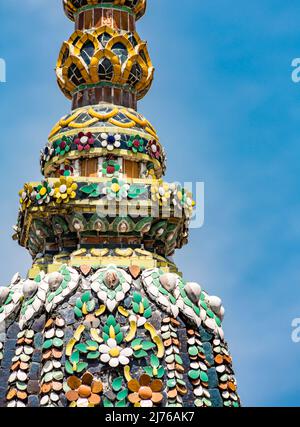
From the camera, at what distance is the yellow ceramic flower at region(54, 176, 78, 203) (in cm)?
2492

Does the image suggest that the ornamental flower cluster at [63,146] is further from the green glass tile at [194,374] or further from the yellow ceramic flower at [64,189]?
the green glass tile at [194,374]

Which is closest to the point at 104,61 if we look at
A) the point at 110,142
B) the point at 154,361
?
the point at 110,142

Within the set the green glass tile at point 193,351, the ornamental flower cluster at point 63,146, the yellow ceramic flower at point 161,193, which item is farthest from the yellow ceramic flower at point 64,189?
the green glass tile at point 193,351

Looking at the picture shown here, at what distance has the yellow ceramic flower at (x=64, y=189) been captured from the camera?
24922mm

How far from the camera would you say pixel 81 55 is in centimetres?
2675

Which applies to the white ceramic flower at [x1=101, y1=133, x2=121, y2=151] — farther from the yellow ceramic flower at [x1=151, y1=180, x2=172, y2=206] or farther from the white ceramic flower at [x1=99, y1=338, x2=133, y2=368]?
the white ceramic flower at [x1=99, y1=338, x2=133, y2=368]

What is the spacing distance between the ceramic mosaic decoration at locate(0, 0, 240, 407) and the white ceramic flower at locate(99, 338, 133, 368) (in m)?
0.02

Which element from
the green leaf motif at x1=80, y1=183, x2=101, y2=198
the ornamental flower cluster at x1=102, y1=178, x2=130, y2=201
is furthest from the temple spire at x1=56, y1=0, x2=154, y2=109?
the green leaf motif at x1=80, y1=183, x2=101, y2=198

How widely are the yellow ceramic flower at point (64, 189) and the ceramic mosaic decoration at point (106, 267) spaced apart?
17 millimetres

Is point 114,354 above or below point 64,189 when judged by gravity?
below

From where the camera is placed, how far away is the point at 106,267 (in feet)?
81.1

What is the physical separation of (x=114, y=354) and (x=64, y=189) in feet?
10.2

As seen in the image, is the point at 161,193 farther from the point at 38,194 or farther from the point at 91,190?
the point at 38,194
